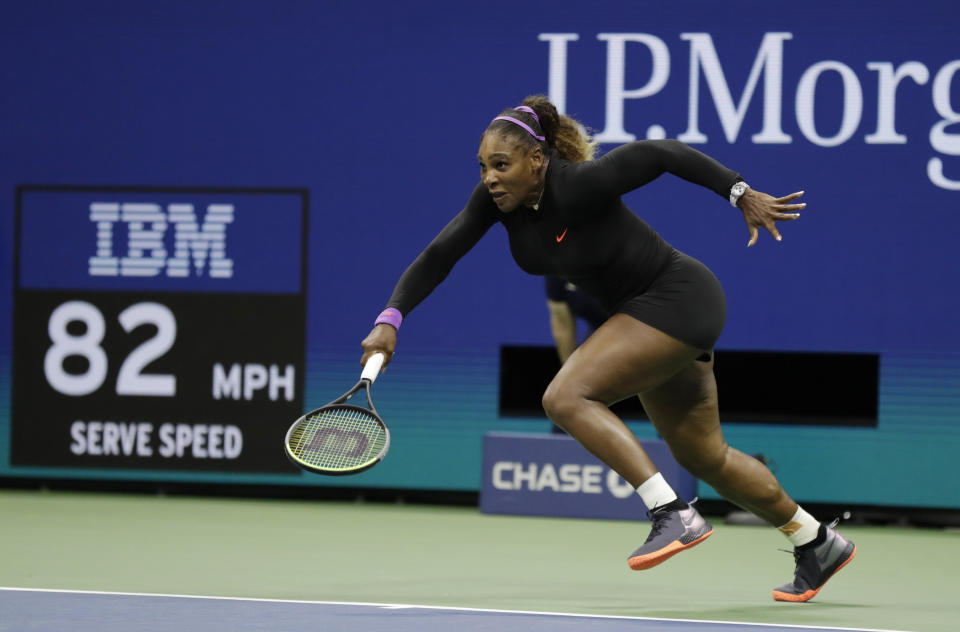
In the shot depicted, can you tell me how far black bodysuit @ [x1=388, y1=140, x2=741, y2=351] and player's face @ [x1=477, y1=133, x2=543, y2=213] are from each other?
0.20 feet

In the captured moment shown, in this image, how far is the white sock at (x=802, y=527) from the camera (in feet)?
14.4

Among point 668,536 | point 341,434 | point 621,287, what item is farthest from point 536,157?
point 668,536

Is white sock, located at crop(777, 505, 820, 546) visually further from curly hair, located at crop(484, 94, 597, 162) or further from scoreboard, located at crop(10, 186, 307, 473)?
scoreboard, located at crop(10, 186, 307, 473)

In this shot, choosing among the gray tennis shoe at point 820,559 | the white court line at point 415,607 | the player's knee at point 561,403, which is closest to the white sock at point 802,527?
the gray tennis shoe at point 820,559

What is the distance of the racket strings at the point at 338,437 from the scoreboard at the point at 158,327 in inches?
130

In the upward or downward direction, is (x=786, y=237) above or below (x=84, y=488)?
above

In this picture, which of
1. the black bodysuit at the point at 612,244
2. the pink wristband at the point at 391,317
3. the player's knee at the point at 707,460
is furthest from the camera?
the player's knee at the point at 707,460

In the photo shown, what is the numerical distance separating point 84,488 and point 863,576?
434cm

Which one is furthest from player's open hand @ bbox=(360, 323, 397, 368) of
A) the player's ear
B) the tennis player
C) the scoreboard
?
the scoreboard

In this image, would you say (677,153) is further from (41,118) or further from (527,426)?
(41,118)

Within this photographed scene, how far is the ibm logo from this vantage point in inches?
291

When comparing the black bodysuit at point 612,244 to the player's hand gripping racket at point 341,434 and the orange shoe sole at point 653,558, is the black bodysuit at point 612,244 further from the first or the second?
the orange shoe sole at point 653,558

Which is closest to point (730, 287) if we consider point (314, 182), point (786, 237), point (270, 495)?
point (786, 237)

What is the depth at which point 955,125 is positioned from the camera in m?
6.87
